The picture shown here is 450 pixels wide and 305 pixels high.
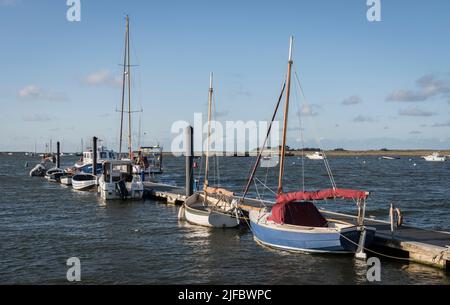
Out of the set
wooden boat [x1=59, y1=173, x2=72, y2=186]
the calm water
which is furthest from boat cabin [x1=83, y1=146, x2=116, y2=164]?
the calm water

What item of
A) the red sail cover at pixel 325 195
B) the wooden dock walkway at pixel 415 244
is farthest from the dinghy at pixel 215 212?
the wooden dock walkway at pixel 415 244

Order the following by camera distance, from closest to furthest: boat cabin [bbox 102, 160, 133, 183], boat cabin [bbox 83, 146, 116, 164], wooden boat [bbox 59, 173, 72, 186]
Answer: boat cabin [bbox 102, 160, 133, 183] < wooden boat [bbox 59, 173, 72, 186] < boat cabin [bbox 83, 146, 116, 164]

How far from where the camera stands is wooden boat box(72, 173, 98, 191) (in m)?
57.3

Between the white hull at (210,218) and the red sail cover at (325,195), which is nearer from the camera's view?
the red sail cover at (325,195)

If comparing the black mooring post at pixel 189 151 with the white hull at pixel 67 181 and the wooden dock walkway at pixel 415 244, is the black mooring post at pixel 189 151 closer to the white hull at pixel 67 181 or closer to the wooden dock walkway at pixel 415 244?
the wooden dock walkway at pixel 415 244

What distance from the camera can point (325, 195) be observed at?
2239 centimetres

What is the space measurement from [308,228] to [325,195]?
1.85 m

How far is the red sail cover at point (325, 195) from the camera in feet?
70.8

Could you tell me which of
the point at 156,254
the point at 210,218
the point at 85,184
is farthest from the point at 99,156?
the point at 156,254

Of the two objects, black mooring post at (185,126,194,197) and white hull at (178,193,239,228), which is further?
black mooring post at (185,126,194,197)

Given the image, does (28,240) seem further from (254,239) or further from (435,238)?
(435,238)

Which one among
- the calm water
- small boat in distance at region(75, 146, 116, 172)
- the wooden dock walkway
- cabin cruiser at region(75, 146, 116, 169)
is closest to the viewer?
the calm water

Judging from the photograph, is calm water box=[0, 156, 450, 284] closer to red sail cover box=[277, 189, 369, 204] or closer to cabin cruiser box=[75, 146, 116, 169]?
red sail cover box=[277, 189, 369, 204]

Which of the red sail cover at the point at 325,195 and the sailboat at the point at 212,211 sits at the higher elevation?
the red sail cover at the point at 325,195
